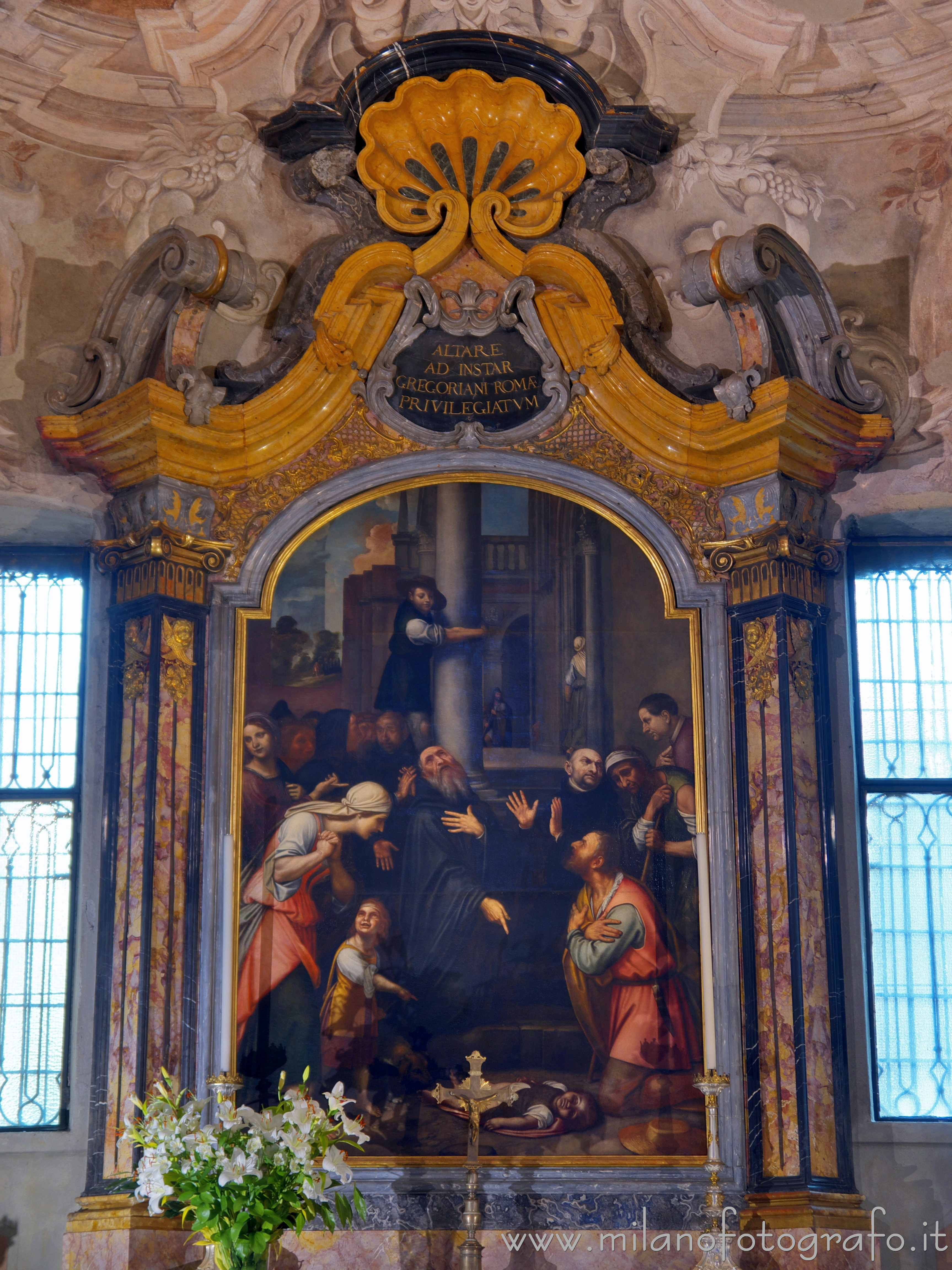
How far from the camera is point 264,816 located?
925 centimetres

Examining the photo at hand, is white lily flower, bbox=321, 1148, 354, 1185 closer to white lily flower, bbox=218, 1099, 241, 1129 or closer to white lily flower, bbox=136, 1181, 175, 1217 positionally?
white lily flower, bbox=218, 1099, 241, 1129

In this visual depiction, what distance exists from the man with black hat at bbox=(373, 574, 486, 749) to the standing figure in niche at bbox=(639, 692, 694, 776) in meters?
1.07

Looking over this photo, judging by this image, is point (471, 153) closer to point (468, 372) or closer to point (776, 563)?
point (468, 372)

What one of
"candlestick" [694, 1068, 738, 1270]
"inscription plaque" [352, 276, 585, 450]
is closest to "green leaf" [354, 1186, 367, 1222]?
"candlestick" [694, 1068, 738, 1270]

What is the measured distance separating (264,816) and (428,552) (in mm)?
1840

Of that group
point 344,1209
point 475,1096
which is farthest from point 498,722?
point 344,1209

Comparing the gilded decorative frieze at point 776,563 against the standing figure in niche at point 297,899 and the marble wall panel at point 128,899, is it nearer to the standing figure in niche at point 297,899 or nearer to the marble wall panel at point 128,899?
the standing figure in niche at point 297,899

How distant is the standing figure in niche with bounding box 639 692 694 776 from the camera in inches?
366

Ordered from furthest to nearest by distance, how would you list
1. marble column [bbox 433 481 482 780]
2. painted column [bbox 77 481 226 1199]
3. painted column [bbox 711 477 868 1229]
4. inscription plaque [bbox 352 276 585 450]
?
inscription plaque [bbox 352 276 585 450]
marble column [bbox 433 481 482 780]
painted column [bbox 77 481 226 1199]
painted column [bbox 711 477 868 1229]

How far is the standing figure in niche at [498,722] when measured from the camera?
934 centimetres

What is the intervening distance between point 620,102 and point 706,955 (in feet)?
17.4

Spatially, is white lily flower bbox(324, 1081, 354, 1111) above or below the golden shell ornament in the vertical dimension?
below

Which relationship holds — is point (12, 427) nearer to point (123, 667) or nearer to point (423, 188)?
point (123, 667)

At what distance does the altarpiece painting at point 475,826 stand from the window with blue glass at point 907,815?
46.1 inches
